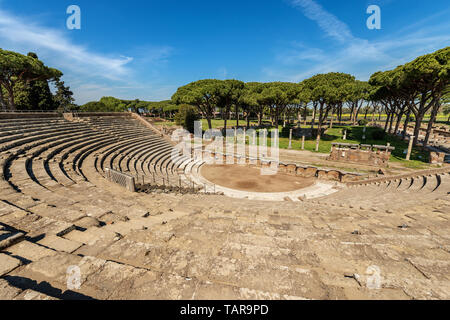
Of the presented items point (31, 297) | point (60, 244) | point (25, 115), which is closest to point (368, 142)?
point (60, 244)

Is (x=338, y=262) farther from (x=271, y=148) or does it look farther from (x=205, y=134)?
→ (x=205, y=134)

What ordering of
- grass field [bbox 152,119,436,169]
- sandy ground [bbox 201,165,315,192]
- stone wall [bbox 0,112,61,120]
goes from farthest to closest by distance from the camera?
grass field [bbox 152,119,436,169] → sandy ground [bbox 201,165,315,192] → stone wall [bbox 0,112,61,120]

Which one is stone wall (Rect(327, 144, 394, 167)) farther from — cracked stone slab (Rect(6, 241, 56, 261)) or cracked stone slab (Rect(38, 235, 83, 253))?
cracked stone slab (Rect(6, 241, 56, 261))

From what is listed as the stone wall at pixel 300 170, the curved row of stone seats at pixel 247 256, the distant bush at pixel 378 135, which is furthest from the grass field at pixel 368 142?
the curved row of stone seats at pixel 247 256

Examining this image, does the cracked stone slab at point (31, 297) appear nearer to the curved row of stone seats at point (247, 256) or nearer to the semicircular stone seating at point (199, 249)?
the semicircular stone seating at point (199, 249)

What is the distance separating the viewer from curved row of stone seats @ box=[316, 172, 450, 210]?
37.0 ft

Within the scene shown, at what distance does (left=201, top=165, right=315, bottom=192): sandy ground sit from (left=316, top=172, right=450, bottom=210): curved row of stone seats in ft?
13.0

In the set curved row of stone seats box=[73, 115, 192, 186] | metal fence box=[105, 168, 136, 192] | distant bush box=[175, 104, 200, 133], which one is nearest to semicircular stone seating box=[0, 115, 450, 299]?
metal fence box=[105, 168, 136, 192]

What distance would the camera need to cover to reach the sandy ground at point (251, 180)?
18.5 meters

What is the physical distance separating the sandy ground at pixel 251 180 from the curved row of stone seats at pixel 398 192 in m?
3.95

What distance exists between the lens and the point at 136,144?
23.4m

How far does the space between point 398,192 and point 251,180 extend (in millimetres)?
12023

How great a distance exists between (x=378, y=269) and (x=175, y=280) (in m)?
4.25
